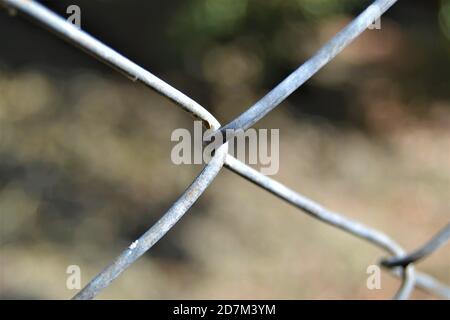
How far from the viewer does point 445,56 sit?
1.72m

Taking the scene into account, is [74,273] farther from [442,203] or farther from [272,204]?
[442,203]

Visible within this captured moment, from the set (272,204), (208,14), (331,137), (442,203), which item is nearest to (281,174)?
(272,204)

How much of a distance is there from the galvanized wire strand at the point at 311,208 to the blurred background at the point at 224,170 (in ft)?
2.22

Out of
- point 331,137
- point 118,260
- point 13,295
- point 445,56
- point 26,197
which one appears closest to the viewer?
point 118,260

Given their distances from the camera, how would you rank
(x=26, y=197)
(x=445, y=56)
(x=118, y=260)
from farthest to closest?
(x=445, y=56), (x=26, y=197), (x=118, y=260)

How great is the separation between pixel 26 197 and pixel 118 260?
1.09m

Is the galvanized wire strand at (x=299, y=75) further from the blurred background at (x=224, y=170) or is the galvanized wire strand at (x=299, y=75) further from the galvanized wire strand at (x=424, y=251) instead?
the blurred background at (x=224, y=170)

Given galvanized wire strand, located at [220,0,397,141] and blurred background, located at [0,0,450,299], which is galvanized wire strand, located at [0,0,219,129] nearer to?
galvanized wire strand, located at [220,0,397,141]

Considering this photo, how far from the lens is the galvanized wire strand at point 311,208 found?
1.30 ft

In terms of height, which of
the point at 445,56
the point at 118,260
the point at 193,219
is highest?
the point at 445,56

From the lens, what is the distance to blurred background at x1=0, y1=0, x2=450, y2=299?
1.25 metres

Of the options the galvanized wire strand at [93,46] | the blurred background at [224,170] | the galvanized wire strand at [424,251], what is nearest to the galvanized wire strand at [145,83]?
the galvanized wire strand at [93,46]

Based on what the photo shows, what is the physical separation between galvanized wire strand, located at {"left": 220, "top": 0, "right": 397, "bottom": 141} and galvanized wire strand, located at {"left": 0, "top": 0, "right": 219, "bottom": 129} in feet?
0.07

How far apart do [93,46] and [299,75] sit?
14 centimetres
